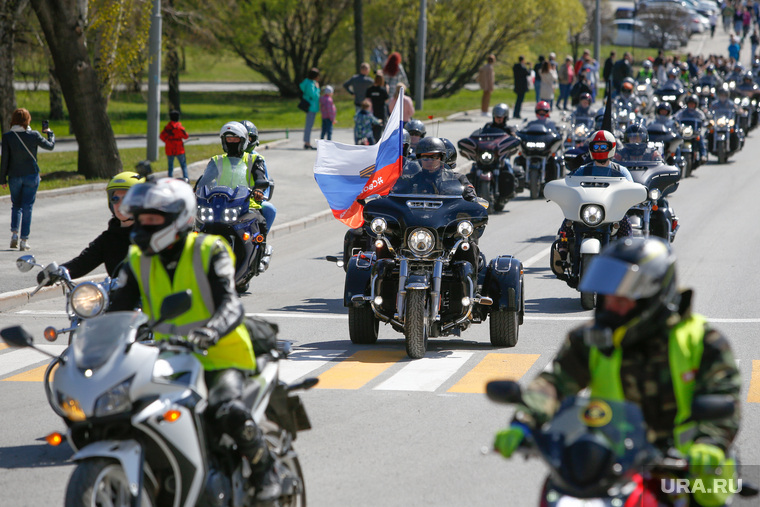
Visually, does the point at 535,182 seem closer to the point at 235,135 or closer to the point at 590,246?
the point at 235,135

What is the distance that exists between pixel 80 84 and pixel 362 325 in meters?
13.8

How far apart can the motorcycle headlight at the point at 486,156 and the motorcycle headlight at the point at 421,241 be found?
33.2 feet

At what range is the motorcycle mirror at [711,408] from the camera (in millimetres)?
3943

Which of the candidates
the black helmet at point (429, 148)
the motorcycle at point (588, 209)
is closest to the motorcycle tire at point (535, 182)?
the motorcycle at point (588, 209)

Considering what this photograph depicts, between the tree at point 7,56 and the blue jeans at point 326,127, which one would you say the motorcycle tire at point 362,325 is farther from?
the tree at point 7,56

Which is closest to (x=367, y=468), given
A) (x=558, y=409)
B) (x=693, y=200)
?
(x=558, y=409)

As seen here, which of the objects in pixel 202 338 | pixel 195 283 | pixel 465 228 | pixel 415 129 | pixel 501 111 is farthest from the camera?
pixel 501 111

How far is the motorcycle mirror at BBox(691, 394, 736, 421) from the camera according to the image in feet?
12.9

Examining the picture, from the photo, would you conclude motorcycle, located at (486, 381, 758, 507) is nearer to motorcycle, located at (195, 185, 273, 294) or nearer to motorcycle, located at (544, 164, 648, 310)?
motorcycle, located at (544, 164, 648, 310)

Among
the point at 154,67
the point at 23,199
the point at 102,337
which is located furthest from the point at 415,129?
the point at 102,337

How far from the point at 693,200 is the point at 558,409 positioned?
793 inches

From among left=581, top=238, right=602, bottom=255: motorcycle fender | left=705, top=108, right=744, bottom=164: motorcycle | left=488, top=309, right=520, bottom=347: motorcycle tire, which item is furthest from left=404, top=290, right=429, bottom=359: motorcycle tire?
left=705, top=108, right=744, bottom=164: motorcycle

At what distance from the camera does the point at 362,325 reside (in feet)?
35.9

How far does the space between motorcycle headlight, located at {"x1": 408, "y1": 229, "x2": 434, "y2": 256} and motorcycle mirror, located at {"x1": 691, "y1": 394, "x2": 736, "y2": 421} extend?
6.29 meters
